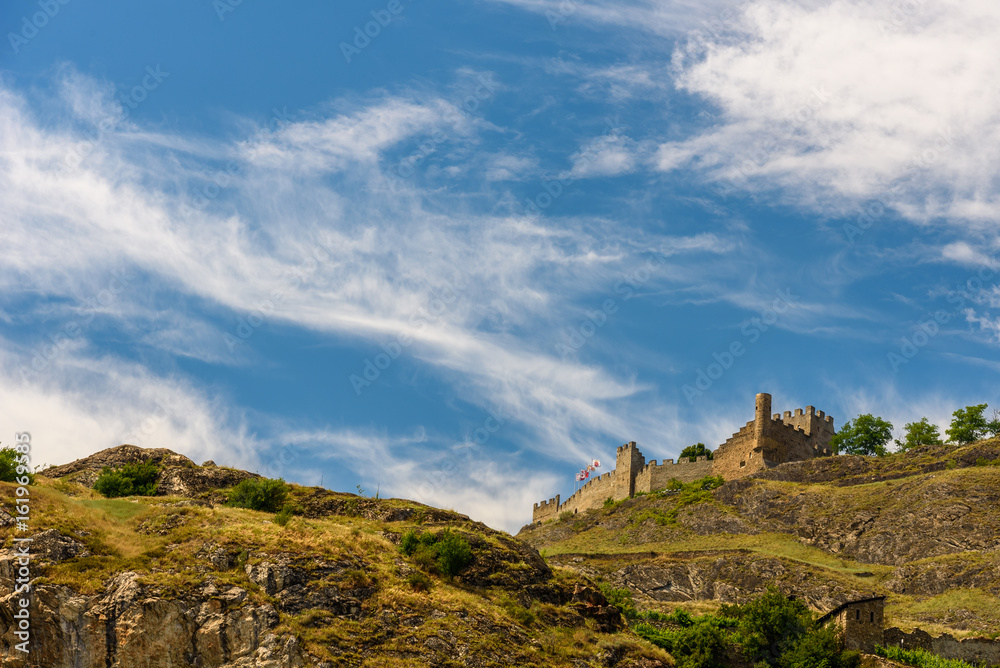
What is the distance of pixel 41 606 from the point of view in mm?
38875

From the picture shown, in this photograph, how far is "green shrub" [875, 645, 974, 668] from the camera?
50156mm

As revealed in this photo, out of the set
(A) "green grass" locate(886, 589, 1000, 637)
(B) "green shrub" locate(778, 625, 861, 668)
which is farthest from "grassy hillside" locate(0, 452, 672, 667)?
(A) "green grass" locate(886, 589, 1000, 637)

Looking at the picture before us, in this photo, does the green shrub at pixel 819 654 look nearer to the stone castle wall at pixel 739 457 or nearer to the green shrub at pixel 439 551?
the green shrub at pixel 439 551

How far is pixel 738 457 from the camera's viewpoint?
98.9 m

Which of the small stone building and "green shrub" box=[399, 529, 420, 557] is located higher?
"green shrub" box=[399, 529, 420, 557]

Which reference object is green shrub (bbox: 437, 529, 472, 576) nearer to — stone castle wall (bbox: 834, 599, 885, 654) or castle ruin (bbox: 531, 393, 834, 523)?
stone castle wall (bbox: 834, 599, 885, 654)

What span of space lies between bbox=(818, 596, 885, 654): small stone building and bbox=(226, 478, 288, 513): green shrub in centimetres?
3388

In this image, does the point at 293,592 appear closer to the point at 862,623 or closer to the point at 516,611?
the point at 516,611

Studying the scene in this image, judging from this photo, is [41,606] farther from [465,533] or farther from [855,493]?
[855,493]

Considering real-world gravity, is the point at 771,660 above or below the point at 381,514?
below

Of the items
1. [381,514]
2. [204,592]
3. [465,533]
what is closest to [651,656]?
[465,533]

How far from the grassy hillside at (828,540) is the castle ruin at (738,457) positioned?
5.06 m

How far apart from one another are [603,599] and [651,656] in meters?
5.66

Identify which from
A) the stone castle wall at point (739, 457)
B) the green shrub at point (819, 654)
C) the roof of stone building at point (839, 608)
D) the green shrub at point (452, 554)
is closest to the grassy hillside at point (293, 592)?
the green shrub at point (452, 554)
